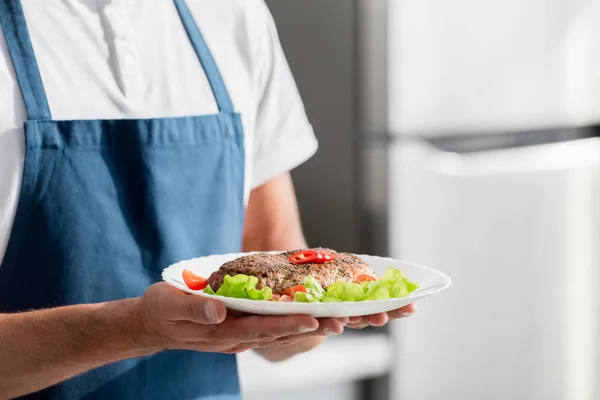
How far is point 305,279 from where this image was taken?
3.54ft

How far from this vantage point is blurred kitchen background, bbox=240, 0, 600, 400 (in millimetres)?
2283

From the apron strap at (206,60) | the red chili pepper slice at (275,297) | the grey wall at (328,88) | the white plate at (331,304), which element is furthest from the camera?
the grey wall at (328,88)

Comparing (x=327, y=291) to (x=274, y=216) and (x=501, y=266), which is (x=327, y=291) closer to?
(x=274, y=216)

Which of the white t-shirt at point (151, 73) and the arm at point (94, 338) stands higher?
the white t-shirt at point (151, 73)

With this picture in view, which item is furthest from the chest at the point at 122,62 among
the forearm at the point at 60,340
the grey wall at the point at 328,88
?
the grey wall at the point at 328,88

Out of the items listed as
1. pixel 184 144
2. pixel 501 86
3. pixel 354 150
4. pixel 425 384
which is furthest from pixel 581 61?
pixel 184 144

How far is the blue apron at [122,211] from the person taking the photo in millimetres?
1187

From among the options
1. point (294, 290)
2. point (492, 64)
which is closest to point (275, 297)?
point (294, 290)

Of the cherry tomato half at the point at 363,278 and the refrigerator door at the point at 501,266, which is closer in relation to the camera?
the cherry tomato half at the point at 363,278

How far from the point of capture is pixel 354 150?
2.37 m

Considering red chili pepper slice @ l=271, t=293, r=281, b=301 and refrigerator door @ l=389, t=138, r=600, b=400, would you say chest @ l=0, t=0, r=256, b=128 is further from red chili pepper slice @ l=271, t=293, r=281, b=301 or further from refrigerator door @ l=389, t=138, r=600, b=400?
refrigerator door @ l=389, t=138, r=600, b=400

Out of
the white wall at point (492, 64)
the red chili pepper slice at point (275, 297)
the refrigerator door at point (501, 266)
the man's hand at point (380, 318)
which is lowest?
the refrigerator door at point (501, 266)

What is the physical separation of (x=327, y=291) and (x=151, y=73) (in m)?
0.46

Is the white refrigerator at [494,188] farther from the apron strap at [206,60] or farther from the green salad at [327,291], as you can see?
the green salad at [327,291]
